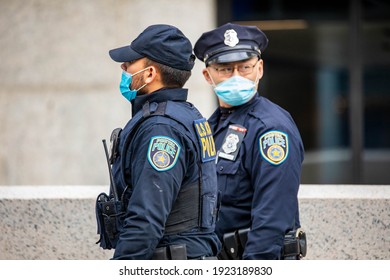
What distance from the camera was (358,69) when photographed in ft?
26.7

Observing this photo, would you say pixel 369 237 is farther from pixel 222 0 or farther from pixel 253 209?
pixel 222 0

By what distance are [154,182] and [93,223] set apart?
1.77 metres

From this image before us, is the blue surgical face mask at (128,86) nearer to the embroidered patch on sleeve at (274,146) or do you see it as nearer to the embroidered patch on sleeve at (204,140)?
the embroidered patch on sleeve at (204,140)

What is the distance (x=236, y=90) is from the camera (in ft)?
11.8

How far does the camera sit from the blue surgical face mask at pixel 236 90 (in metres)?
3.60

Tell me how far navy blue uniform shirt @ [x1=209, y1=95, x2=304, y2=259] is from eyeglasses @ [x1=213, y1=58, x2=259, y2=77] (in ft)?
0.48

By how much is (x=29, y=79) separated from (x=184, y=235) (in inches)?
193

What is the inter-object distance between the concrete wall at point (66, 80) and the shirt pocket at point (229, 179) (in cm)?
376

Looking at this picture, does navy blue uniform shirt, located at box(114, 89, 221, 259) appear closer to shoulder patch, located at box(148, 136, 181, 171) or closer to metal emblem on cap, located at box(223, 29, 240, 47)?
shoulder patch, located at box(148, 136, 181, 171)

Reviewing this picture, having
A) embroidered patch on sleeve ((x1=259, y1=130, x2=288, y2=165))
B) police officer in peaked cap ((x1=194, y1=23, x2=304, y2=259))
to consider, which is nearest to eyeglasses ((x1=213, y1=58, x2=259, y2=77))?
police officer in peaked cap ((x1=194, y1=23, x2=304, y2=259))

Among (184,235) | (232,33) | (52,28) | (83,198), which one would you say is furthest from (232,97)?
(52,28)

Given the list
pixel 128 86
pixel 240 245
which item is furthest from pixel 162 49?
pixel 240 245

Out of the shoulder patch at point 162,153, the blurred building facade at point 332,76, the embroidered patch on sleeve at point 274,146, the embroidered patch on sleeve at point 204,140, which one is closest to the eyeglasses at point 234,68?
the embroidered patch on sleeve at point 274,146

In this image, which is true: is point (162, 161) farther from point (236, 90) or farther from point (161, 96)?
point (236, 90)
